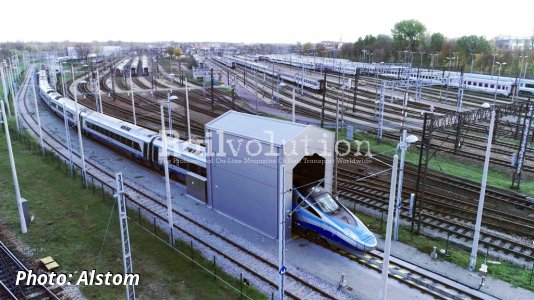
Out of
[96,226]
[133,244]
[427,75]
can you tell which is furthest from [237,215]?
[427,75]

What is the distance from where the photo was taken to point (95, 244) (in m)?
20.0

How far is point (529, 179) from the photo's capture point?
99.9ft

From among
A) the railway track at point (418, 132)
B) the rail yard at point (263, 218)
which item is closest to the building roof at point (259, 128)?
the rail yard at point (263, 218)

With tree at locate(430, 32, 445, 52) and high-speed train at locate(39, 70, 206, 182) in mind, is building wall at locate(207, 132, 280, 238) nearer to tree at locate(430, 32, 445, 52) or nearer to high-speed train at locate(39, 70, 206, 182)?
high-speed train at locate(39, 70, 206, 182)

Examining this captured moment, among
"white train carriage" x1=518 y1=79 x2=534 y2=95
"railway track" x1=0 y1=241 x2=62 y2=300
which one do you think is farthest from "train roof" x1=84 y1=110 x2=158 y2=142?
"white train carriage" x1=518 y1=79 x2=534 y2=95

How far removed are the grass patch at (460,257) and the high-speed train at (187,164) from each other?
3.10m

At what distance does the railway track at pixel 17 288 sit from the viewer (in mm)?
16047

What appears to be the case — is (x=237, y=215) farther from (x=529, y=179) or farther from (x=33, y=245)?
(x=529, y=179)

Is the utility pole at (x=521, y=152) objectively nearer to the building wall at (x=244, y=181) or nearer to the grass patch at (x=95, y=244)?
the building wall at (x=244, y=181)

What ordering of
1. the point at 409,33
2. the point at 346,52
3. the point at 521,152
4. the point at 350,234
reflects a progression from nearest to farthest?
the point at 350,234
the point at 521,152
the point at 409,33
the point at 346,52

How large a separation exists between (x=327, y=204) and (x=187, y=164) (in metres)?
11.1

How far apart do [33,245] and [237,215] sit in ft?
34.5

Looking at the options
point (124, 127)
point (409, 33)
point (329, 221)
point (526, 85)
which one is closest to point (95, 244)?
point (329, 221)

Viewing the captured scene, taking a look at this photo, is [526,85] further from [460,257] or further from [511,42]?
[511,42]
